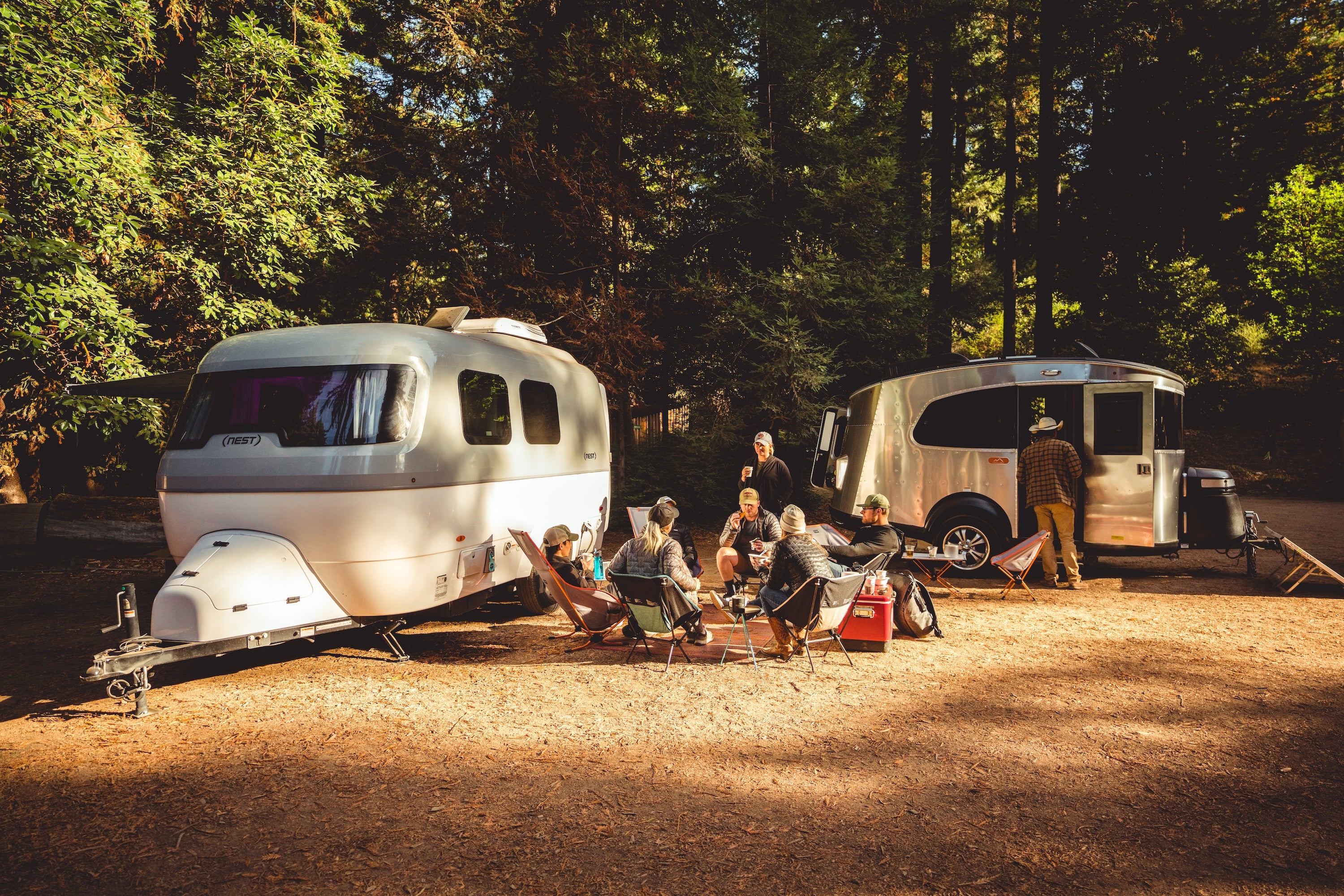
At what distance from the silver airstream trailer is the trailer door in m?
0.01

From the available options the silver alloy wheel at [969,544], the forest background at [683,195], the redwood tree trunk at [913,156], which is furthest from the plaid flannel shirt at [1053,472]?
the redwood tree trunk at [913,156]

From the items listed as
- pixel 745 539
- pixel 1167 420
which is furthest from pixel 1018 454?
pixel 745 539

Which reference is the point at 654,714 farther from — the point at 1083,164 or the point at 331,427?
the point at 1083,164

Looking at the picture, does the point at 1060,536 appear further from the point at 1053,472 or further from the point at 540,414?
the point at 540,414

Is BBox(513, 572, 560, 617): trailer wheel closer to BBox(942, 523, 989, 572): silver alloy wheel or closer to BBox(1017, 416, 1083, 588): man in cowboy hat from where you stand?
BBox(942, 523, 989, 572): silver alloy wheel

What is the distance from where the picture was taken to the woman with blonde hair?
257 inches

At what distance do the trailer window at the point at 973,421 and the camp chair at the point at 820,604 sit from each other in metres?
4.52

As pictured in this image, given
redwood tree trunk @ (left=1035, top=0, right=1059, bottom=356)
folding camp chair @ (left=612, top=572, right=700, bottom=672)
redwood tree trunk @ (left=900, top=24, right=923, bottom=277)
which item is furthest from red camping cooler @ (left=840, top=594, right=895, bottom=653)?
redwood tree trunk @ (left=1035, top=0, right=1059, bottom=356)

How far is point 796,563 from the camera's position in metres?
6.32

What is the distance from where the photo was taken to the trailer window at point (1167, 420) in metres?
9.56

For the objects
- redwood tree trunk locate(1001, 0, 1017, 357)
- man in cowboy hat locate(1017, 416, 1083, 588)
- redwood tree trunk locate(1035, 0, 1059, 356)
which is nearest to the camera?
man in cowboy hat locate(1017, 416, 1083, 588)

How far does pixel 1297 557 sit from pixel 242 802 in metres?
10.9

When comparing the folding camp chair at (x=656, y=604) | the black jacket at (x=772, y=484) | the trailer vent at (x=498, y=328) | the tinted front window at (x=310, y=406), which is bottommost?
the folding camp chair at (x=656, y=604)

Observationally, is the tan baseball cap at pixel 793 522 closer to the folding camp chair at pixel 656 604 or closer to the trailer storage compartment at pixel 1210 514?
the folding camp chair at pixel 656 604
